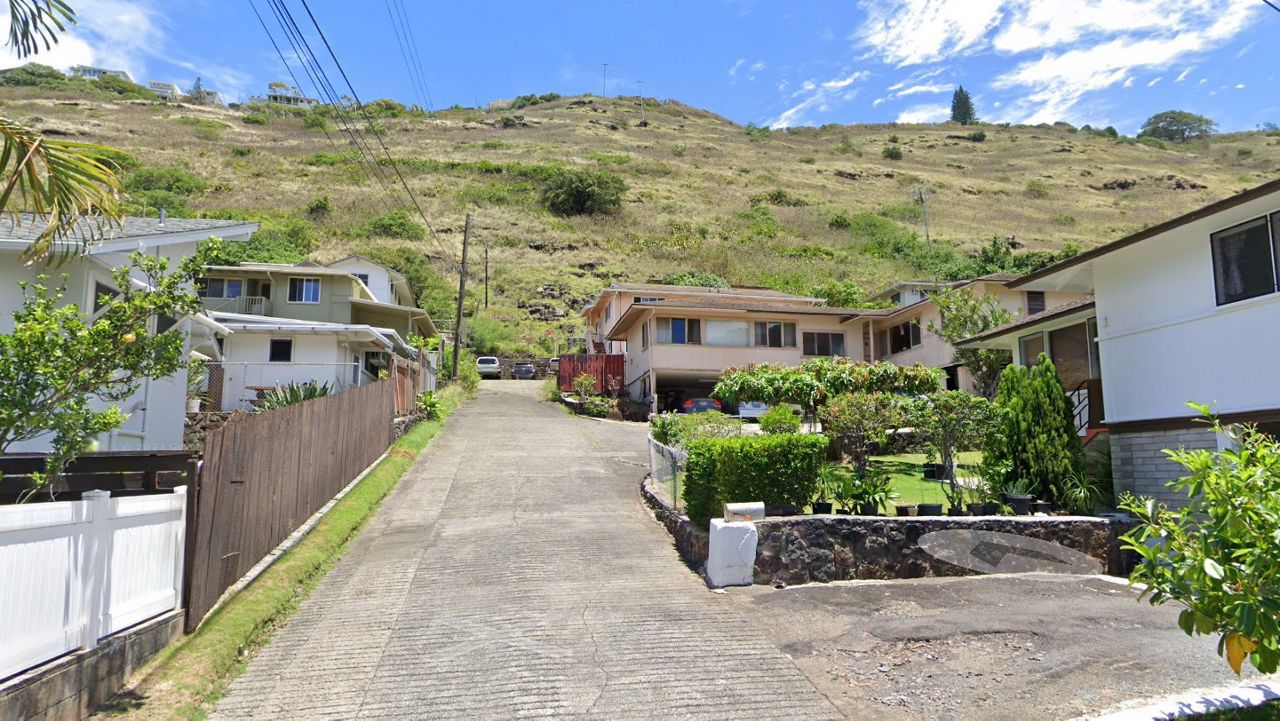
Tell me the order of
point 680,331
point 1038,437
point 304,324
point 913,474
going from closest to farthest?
point 1038,437 < point 913,474 < point 304,324 < point 680,331

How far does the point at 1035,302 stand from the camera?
31547 mm

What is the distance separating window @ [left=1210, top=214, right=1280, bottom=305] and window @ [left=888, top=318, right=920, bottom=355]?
20767 millimetres

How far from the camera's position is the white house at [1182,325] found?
10523 millimetres

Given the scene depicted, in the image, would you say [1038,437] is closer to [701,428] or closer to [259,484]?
[701,428]

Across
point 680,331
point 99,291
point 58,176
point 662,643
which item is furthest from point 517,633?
point 680,331

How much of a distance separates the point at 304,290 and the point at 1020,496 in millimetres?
29300

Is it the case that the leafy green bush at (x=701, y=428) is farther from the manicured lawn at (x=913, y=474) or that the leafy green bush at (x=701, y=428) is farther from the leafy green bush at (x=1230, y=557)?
the leafy green bush at (x=1230, y=557)

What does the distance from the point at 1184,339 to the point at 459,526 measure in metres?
11.7

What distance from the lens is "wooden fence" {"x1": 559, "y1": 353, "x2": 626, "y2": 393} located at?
35562mm

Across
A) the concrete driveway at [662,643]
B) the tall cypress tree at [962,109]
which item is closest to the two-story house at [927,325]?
the concrete driveway at [662,643]

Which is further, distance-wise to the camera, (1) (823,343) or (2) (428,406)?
(1) (823,343)

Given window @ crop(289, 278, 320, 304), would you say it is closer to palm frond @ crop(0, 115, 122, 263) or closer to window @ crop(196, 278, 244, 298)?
window @ crop(196, 278, 244, 298)

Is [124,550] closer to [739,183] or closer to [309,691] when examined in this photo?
[309,691]

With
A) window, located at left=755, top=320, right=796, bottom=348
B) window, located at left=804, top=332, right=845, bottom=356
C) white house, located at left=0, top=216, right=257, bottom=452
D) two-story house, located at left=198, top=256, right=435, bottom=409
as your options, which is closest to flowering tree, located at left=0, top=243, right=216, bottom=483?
white house, located at left=0, top=216, right=257, bottom=452
